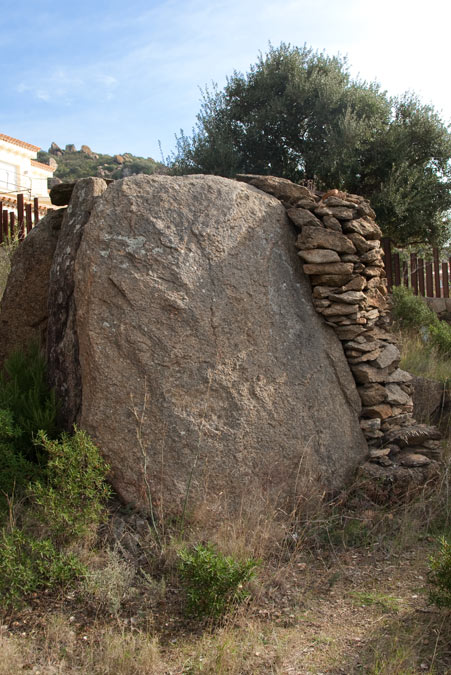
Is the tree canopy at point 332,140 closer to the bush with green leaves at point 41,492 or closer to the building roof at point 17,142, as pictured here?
the bush with green leaves at point 41,492

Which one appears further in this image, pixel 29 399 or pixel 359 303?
pixel 359 303

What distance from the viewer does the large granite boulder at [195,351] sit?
11.8 ft

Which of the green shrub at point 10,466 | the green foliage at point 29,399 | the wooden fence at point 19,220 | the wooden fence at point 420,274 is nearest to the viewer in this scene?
the green shrub at point 10,466

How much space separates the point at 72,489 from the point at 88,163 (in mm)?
40044

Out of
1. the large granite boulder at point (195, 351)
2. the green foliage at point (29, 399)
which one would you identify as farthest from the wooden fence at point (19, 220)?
the green foliage at point (29, 399)

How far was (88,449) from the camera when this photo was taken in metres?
3.37

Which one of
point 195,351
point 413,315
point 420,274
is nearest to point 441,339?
point 413,315

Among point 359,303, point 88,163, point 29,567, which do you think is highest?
point 88,163

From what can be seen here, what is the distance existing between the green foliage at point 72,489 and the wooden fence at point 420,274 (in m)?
7.60

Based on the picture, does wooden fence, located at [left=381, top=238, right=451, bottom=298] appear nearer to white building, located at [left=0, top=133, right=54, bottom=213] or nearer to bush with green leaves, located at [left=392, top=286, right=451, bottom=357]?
bush with green leaves, located at [left=392, top=286, right=451, bottom=357]

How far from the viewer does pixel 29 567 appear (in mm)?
2947

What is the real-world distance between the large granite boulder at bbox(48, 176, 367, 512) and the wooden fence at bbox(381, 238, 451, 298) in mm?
6019

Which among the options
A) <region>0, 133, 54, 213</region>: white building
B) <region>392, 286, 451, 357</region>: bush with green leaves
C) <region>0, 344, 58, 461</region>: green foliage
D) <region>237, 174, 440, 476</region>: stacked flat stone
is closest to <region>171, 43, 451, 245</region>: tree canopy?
<region>392, 286, 451, 357</region>: bush with green leaves

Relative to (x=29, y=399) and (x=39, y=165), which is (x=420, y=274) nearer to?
(x=29, y=399)
